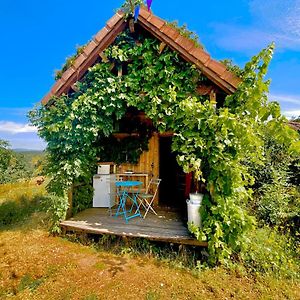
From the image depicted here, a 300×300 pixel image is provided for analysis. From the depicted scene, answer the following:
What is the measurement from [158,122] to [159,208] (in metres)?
3.37

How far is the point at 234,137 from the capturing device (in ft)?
12.9

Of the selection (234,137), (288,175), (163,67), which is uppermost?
(163,67)

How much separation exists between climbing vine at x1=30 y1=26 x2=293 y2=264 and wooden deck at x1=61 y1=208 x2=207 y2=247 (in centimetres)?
66

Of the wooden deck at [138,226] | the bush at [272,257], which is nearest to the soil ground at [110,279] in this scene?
the bush at [272,257]

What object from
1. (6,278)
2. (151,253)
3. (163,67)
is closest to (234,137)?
(163,67)

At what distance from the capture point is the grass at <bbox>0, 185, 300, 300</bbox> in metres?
3.27

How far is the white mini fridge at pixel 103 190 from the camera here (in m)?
6.70

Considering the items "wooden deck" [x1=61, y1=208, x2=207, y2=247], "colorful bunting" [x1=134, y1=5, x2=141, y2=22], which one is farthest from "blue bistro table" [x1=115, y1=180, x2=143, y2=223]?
"colorful bunting" [x1=134, y1=5, x2=141, y2=22]

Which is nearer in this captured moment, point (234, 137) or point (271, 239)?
point (234, 137)

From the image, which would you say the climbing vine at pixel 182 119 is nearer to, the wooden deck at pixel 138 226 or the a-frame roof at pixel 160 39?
the a-frame roof at pixel 160 39

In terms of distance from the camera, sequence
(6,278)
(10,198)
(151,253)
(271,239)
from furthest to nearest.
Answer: (10,198)
(271,239)
(151,253)
(6,278)

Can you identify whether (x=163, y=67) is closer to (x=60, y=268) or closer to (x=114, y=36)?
(x=114, y=36)

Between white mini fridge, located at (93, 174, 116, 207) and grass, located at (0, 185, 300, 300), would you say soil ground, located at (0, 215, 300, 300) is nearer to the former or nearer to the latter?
grass, located at (0, 185, 300, 300)

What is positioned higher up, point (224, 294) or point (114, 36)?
point (114, 36)
